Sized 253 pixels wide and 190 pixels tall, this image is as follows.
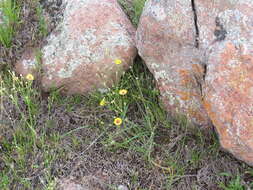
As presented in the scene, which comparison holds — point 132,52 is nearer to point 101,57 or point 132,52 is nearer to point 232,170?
point 101,57

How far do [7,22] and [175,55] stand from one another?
143cm

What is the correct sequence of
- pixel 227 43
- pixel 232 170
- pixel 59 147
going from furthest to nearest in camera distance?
pixel 59 147, pixel 232 170, pixel 227 43

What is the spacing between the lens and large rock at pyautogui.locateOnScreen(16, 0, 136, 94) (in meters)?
3.03

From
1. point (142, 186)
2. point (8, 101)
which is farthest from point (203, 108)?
point (8, 101)

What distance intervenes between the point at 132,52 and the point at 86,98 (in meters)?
0.51

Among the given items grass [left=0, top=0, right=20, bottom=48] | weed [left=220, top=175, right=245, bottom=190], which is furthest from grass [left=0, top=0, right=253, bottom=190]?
grass [left=0, top=0, right=20, bottom=48]

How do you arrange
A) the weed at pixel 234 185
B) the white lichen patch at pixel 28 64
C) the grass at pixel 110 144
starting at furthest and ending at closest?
the white lichen patch at pixel 28 64, the grass at pixel 110 144, the weed at pixel 234 185

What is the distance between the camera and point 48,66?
121 inches

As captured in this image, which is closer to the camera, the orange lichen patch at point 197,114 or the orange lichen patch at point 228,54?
the orange lichen patch at point 228,54

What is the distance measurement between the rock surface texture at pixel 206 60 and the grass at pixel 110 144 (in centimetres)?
15

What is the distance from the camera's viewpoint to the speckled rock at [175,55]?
2.62 m

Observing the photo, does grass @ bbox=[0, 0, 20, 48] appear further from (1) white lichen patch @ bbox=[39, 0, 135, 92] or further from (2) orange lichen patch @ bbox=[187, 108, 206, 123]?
(2) orange lichen patch @ bbox=[187, 108, 206, 123]

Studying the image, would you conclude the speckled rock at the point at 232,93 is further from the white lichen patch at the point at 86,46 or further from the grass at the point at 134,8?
the grass at the point at 134,8

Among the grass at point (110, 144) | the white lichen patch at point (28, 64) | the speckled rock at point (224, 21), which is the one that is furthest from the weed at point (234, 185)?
the white lichen patch at point (28, 64)
